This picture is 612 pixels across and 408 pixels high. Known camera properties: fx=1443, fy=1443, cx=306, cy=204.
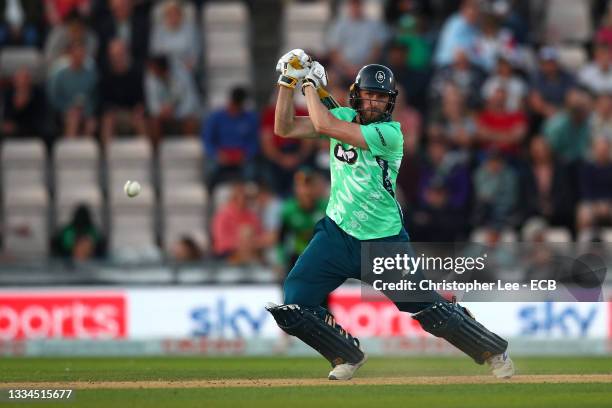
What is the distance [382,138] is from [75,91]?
26.6 ft

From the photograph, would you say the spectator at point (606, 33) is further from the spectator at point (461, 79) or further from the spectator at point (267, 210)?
the spectator at point (267, 210)

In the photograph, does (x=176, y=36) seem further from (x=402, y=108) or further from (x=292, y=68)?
(x=292, y=68)

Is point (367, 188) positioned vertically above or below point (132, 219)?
above

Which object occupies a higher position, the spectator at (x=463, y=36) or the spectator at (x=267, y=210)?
the spectator at (x=463, y=36)

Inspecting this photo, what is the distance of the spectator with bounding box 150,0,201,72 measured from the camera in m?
16.6

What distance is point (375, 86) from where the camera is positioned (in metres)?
8.98

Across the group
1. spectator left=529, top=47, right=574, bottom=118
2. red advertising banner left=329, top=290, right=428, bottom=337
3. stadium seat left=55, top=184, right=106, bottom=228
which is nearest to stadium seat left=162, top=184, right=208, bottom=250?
stadium seat left=55, top=184, right=106, bottom=228

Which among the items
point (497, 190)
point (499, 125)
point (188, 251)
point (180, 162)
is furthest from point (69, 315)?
point (499, 125)

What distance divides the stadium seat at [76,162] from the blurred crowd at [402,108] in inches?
10.4

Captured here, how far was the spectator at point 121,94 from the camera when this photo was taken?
16.1 m

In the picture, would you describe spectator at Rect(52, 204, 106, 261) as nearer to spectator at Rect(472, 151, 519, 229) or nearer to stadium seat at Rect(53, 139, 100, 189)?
stadium seat at Rect(53, 139, 100, 189)

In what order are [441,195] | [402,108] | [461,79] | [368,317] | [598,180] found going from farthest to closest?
[461,79] → [402,108] → [598,180] → [441,195] → [368,317]

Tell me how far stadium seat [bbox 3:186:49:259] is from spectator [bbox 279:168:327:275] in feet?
10.8

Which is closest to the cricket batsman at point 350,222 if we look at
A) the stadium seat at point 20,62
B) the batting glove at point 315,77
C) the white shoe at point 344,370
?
the batting glove at point 315,77
